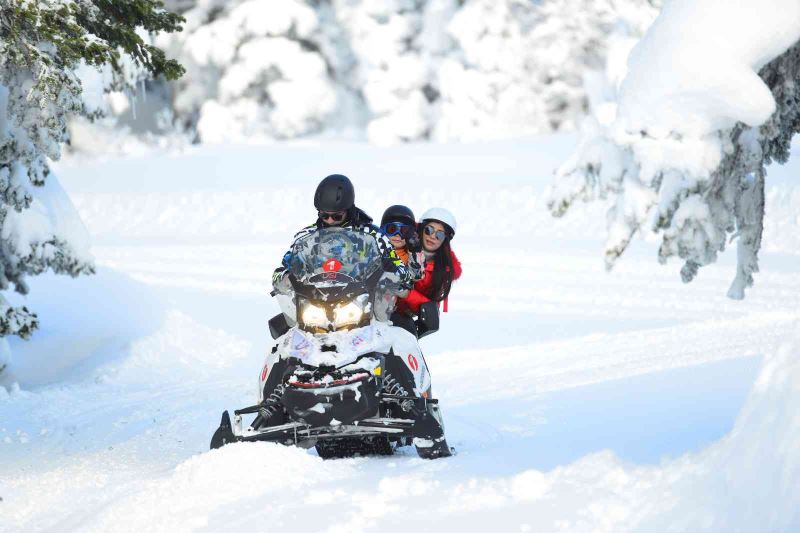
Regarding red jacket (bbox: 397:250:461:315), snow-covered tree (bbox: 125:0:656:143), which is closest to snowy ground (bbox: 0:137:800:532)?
red jacket (bbox: 397:250:461:315)

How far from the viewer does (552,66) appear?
36.5 meters

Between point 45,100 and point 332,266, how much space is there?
9.83 ft

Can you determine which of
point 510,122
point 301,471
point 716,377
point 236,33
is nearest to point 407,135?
point 510,122

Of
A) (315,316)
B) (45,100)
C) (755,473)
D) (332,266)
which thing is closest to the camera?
(755,473)

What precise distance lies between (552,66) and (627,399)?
26.3m

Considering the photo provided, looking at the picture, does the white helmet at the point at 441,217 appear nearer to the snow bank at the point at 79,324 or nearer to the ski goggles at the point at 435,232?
the ski goggles at the point at 435,232

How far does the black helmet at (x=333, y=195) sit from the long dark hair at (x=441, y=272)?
174cm

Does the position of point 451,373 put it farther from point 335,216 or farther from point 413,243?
point 335,216

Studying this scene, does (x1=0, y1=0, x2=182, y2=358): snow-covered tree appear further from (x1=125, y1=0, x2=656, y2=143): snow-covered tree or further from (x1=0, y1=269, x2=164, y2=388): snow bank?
(x1=125, y1=0, x2=656, y2=143): snow-covered tree

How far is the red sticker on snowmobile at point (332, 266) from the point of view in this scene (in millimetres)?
7680

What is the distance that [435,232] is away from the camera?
9.63m

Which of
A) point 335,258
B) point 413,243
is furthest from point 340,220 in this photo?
point 413,243

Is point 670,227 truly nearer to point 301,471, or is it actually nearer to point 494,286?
point 301,471

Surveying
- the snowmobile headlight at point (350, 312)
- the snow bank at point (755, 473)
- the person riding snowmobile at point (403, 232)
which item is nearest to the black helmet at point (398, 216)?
the person riding snowmobile at point (403, 232)
